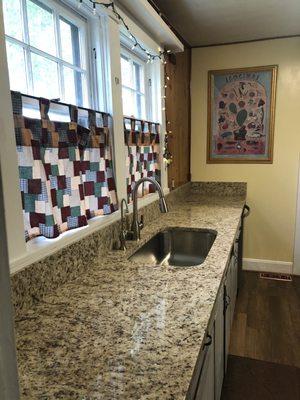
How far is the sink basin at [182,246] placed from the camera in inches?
83.5

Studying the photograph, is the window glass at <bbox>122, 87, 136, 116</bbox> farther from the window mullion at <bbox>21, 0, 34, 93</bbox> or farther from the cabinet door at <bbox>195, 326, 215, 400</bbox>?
the cabinet door at <bbox>195, 326, 215, 400</bbox>

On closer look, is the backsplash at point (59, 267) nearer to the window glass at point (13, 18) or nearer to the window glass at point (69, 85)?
the window glass at point (69, 85)

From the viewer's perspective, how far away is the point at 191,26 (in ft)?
9.06

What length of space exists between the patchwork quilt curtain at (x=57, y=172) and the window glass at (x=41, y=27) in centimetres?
30

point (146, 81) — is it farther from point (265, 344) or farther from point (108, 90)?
point (265, 344)

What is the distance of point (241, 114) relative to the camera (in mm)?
3348

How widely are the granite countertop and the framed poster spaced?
2.16 m

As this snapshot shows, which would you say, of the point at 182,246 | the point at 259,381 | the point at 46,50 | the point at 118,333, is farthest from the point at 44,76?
the point at 259,381

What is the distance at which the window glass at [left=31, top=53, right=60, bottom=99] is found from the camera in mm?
1317

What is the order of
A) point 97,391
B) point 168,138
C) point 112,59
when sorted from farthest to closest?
point 168,138
point 112,59
point 97,391

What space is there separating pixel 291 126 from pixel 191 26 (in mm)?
1415

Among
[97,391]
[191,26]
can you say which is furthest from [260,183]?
[97,391]

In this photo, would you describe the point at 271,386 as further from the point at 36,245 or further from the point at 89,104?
the point at 89,104

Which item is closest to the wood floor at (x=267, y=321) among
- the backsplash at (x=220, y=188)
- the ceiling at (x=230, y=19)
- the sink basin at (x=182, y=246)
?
the sink basin at (x=182, y=246)
